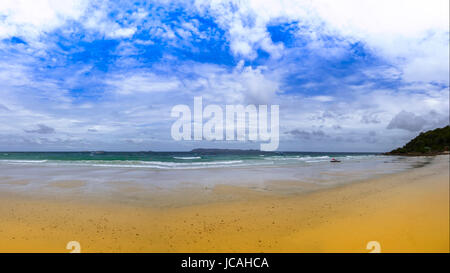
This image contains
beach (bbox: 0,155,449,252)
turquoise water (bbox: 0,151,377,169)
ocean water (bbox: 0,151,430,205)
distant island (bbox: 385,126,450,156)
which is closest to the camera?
beach (bbox: 0,155,449,252)

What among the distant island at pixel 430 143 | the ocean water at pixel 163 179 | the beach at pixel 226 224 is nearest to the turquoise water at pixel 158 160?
the ocean water at pixel 163 179

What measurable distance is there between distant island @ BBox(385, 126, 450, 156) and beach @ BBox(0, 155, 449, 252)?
68.1 meters

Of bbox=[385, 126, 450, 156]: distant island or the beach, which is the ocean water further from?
bbox=[385, 126, 450, 156]: distant island

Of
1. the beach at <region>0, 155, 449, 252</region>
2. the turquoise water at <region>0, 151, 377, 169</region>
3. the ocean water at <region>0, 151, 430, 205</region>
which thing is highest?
the beach at <region>0, 155, 449, 252</region>

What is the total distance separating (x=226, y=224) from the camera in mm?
5527

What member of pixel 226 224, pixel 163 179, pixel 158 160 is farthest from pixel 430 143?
pixel 226 224

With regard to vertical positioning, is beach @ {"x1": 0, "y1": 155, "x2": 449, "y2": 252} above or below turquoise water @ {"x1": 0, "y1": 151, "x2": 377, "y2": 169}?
above

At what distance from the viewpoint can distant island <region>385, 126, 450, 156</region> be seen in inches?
2331

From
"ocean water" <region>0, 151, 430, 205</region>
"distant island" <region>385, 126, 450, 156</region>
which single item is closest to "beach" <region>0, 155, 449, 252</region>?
"ocean water" <region>0, 151, 430, 205</region>

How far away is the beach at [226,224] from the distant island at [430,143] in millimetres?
68086

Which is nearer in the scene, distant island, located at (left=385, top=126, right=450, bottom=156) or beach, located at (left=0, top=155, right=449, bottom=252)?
beach, located at (left=0, top=155, right=449, bottom=252)

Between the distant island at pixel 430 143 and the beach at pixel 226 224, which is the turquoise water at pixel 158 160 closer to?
the beach at pixel 226 224

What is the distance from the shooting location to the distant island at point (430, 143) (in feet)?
194
